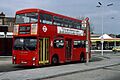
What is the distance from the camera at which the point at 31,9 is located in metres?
22.4

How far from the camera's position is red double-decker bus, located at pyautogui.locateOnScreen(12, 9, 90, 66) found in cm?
2159

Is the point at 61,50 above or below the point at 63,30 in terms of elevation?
below

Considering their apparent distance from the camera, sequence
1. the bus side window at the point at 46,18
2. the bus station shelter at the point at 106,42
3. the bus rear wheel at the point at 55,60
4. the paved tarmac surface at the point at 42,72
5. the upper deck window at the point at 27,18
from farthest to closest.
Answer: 1. the bus station shelter at the point at 106,42
2. the bus rear wheel at the point at 55,60
3. the bus side window at the point at 46,18
4. the upper deck window at the point at 27,18
5. the paved tarmac surface at the point at 42,72

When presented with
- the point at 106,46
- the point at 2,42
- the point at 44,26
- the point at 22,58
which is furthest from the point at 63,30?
the point at 106,46

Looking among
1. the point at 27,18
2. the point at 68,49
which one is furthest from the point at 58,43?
the point at 27,18

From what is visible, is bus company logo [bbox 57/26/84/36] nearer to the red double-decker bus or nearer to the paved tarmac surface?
the red double-decker bus

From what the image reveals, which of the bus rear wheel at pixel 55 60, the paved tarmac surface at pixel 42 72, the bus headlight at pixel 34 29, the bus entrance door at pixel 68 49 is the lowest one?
the paved tarmac surface at pixel 42 72

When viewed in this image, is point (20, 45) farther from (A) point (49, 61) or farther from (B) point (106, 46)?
(B) point (106, 46)

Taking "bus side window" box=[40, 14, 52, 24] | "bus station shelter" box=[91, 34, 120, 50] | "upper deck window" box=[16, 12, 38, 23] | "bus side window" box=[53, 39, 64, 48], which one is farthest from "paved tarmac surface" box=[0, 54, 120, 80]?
"bus station shelter" box=[91, 34, 120, 50]

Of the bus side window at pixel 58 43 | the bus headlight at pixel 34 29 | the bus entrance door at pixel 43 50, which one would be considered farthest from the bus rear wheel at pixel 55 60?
the bus headlight at pixel 34 29

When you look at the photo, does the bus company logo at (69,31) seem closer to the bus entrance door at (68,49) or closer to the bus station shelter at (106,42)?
the bus entrance door at (68,49)

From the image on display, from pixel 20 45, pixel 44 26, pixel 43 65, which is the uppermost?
pixel 44 26

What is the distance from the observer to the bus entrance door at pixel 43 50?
2186 centimetres

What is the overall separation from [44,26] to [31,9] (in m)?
1.66
